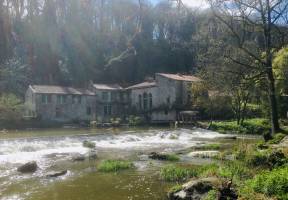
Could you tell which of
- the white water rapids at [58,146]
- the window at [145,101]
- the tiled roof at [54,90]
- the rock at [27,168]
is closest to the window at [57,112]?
the tiled roof at [54,90]

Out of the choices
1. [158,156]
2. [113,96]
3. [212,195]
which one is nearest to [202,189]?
[212,195]

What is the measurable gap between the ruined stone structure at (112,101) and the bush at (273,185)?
5360cm

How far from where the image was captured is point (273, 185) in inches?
419

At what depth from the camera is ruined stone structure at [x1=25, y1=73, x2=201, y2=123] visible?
213 feet

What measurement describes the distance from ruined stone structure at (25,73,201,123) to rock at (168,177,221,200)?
169 ft

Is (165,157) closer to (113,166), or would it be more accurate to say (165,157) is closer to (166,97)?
(113,166)

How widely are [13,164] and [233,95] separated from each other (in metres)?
Result: 36.4

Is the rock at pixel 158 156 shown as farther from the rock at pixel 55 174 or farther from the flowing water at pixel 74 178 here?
the rock at pixel 55 174

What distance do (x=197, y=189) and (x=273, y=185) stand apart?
2.50 metres

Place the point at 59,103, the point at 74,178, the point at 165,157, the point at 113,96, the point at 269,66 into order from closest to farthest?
the point at 74,178
the point at 165,157
the point at 269,66
the point at 59,103
the point at 113,96

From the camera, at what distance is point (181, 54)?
9650 centimetres

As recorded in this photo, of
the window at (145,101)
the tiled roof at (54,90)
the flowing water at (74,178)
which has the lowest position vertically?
the flowing water at (74,178)

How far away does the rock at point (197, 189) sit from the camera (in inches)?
482

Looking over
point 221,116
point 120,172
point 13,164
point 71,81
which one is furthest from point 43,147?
point 71,81
